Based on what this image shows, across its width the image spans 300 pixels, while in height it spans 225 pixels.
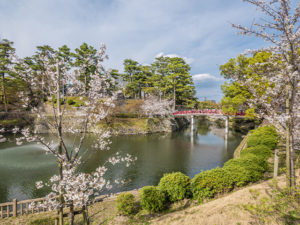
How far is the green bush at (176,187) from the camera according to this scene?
7.64m

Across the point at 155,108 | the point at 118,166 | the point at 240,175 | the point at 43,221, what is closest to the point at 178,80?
the point at 155,108

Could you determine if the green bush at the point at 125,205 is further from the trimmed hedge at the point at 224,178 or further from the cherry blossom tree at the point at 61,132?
the trimmed hedge at the point at 224,178

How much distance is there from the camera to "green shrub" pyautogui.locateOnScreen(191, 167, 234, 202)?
7.61 m

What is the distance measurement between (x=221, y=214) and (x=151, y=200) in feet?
9.60

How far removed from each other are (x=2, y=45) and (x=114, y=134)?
84.3 ft

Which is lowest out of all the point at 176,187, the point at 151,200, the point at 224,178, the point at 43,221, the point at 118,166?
the point at 118,166

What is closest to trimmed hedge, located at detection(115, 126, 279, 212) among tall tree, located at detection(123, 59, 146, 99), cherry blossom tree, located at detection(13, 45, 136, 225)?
cherry blossom tree, located at detection(13, 45, 136, 225)

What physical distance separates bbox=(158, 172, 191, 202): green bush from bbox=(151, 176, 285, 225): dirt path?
50.1 inches

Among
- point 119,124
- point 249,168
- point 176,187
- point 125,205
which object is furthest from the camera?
point 119,124

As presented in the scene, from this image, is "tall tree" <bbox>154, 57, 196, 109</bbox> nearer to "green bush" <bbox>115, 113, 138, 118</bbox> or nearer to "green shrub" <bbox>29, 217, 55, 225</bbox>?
"green bush" <bbox>115, 113, 138, 118</bbox>

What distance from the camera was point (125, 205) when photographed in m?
7.00

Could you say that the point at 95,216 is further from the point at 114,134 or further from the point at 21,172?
the point at 114,134

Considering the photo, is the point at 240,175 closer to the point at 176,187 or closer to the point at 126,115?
the point at 176,187

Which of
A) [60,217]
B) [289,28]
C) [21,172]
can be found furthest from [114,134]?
[289,28]
